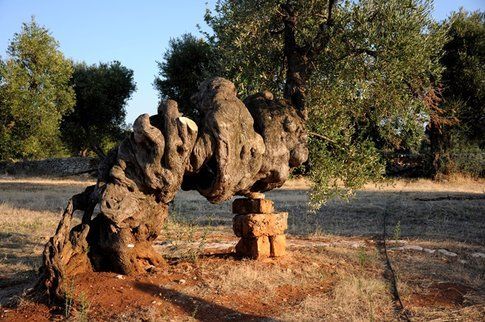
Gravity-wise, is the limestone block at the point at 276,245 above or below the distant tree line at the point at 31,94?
below

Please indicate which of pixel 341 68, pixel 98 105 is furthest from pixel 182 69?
pixel 341 68

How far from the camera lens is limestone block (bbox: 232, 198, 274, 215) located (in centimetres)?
945

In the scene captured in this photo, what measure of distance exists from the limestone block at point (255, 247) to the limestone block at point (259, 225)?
0.36 ft

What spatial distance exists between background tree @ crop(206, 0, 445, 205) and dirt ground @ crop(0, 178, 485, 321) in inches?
77.0

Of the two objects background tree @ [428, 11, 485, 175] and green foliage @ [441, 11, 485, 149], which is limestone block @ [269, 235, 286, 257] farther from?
green foliage @ [441, 11, 485, 149]

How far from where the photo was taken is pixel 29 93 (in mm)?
23859

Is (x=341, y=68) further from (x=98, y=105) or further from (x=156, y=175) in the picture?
(x=98, y=105)

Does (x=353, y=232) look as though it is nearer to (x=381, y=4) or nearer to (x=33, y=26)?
(x=381, y=4)

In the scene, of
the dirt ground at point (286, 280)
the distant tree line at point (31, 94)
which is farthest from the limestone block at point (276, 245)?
the distant tree line at point (31, 94)

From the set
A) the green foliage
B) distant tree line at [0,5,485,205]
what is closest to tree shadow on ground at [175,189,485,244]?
distant tree line at [0,5,485,205]

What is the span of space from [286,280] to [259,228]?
4.15 ft

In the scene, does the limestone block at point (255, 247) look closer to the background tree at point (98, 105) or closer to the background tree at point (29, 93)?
the background tree at point (29, 93)

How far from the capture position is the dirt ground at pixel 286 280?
6879 millimetres

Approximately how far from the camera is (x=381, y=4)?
31.6 feet
